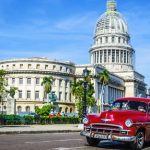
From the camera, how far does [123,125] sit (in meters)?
14.1

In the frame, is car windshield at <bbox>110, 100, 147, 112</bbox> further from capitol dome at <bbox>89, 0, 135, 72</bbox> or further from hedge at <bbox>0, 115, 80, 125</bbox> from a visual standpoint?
capitol dome at <bbox>89, 0, 135, 72</bbox>

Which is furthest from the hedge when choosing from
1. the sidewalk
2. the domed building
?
the domed building

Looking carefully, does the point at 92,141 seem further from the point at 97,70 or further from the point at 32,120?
the point at 97,70

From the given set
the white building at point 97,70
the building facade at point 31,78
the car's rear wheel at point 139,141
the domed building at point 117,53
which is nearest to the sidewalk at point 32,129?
the car's rear wheel at point 139,141

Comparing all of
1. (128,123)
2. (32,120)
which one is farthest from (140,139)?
(32,120)

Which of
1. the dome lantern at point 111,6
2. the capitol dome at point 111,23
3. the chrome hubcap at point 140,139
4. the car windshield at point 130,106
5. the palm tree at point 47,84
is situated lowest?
the chrome hubcap at point 140,139

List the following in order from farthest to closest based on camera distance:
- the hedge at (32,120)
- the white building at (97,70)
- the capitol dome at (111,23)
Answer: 1. the capitol dome at (111,23)
2. the white building at (97,70)
3. the hedge at (32,120)

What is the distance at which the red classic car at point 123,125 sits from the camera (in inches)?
554

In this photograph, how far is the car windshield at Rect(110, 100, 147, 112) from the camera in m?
15.3

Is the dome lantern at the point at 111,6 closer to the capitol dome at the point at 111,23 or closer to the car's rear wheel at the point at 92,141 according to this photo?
the capitol dome at the point at 111,23

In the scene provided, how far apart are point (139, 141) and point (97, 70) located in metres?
117

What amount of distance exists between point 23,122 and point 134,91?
380ft

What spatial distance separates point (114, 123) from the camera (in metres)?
14.2

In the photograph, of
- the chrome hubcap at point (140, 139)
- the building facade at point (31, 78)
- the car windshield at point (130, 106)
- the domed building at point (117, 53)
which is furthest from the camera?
the domed building at point (117, 53)
